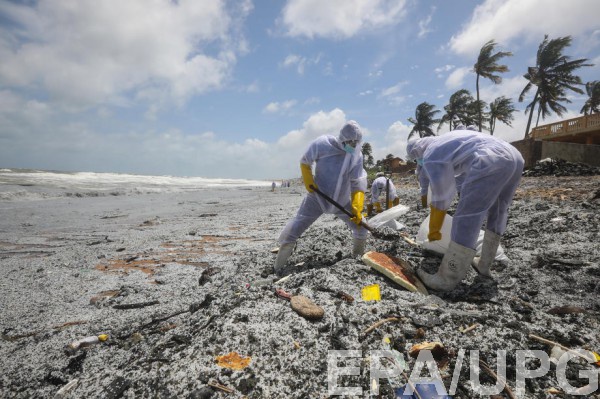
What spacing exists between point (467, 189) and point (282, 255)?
7.50 ft

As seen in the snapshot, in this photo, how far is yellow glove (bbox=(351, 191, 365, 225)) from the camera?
3.73m

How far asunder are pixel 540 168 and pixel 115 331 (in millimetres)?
16896

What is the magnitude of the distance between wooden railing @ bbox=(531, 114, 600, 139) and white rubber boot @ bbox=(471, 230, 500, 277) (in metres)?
18.4

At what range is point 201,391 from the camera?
1.56 m

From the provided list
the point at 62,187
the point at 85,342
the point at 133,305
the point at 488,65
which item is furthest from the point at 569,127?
the point at 62,187

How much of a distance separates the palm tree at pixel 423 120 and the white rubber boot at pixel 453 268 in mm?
45343

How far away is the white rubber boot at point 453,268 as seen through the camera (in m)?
2.66

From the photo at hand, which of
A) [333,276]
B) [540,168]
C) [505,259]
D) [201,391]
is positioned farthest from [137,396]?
[540,168]

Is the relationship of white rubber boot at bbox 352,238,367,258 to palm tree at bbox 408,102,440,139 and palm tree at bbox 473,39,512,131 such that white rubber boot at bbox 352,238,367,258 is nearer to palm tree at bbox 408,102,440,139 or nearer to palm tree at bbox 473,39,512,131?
palm tree at bbox 473,39,512,131

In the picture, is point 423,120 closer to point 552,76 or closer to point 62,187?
point 552,76

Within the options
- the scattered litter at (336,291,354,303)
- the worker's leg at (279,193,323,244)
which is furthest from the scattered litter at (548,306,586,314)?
the worker's leg at (279,193,323,244)

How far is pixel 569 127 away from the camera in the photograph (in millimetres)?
16516

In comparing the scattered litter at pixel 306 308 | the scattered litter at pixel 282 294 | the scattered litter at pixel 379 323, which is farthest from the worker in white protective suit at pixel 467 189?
the scattered litter at pixel 282 294

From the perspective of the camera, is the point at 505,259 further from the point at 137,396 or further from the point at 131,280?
the point at 131,280
